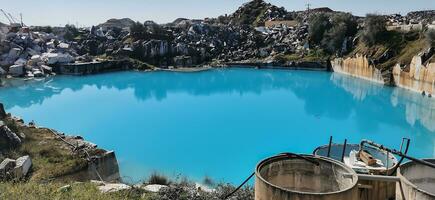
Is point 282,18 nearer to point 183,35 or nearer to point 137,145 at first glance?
point 183,35

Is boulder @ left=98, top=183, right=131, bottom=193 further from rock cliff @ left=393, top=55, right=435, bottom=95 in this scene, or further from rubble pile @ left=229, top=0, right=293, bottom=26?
rubble pile @ left=229, top=0, right=293, bottom=26

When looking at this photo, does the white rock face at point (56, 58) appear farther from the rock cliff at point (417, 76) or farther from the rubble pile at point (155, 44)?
the rock cliff at point (417, 76)

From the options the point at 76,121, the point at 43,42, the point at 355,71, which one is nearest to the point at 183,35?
the point at 43,42

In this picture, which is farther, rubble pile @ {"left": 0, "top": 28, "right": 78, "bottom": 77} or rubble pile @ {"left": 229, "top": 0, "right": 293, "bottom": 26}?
rubble pile @ {"left": 229, "top": 0, "right": 293, "bottom": 26}

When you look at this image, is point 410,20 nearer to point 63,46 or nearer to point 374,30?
point 374,30

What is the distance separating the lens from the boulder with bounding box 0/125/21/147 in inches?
464

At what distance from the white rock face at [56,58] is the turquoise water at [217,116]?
351cm

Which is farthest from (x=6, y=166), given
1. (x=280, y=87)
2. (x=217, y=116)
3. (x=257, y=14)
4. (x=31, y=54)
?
(x=257, y=14)

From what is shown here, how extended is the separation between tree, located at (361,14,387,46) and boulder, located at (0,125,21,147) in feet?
110

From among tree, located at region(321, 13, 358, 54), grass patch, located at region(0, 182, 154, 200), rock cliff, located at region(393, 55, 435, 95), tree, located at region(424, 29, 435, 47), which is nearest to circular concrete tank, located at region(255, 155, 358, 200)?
grass patch, located at region(0, 182, 154, 200)

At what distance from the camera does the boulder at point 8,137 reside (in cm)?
1180

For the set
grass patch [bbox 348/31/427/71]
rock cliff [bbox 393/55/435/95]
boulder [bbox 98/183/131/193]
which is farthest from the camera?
grass patch [bbox 348/31/427/71]

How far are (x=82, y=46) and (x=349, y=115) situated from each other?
3680cm

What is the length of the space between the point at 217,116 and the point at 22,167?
15007 millimetres
